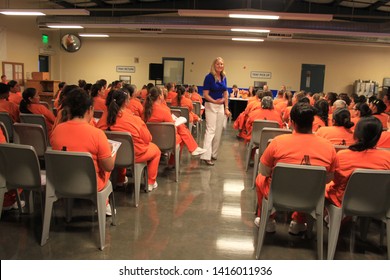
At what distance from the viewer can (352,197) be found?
7.99 feet

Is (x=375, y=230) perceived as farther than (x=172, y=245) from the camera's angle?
Yes

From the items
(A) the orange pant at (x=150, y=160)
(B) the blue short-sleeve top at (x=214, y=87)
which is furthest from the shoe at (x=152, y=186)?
(B) the blue short-sleeve top at (x=214, y=87)

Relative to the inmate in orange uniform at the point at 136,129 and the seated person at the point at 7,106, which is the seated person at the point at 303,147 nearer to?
the inmate in orange uniform at the point at 136,129

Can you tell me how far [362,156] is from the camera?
254cm

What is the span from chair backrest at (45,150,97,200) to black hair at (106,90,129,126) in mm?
1082

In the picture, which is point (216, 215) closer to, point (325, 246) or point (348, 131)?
point (325, 246)

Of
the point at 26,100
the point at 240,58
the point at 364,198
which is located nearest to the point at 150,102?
the point at 26,100

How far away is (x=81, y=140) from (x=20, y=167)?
0.52 meters

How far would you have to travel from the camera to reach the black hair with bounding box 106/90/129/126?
3.55 metres

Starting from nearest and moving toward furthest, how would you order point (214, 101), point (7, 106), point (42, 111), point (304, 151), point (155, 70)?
point (304, 151) → point (42, 111) → point (7, 106) → point (214, 101) → point (155, 70)

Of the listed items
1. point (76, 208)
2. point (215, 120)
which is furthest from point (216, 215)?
point (215, 120)

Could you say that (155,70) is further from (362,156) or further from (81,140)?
(362,156)
